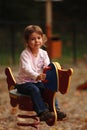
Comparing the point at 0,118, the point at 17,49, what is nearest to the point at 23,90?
the point at 0,118

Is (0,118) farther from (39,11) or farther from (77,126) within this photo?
(39,11)

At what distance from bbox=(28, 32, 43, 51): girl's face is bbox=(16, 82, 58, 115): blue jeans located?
0.43 m

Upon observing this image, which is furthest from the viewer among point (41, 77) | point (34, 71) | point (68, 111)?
point (68, 111)

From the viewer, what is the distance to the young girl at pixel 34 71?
21.6 ft

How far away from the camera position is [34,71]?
6.76 m

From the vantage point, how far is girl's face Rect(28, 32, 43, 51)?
6789mm

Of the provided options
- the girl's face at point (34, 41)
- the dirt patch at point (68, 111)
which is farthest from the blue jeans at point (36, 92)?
the dirt patch at point (68, 111)

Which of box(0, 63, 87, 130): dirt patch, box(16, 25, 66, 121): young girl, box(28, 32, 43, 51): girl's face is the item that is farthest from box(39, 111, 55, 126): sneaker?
box(0, 63, 87, 130): dirt patch

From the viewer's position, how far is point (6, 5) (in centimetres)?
2411

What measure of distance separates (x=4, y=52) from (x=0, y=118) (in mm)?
9127

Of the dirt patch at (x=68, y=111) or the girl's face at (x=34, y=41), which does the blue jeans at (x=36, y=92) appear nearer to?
the girl's face at (x=34, y=41)

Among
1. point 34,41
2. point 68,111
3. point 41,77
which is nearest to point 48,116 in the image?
point 41,77

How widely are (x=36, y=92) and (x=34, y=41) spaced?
2.04ft

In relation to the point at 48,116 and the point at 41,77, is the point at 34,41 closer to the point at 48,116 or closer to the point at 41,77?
the point at 41,77
